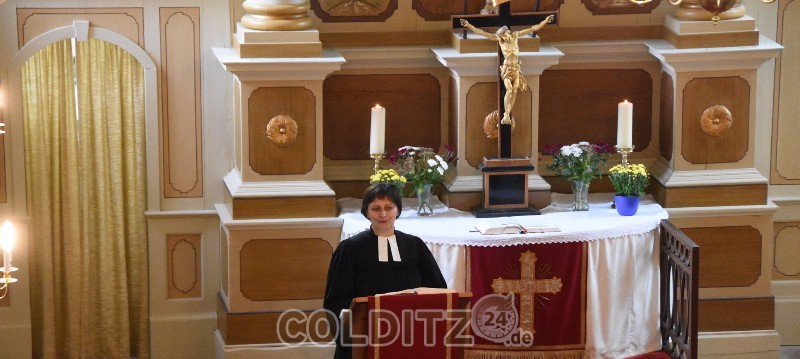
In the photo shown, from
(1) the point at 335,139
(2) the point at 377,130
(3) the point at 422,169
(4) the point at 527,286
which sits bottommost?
(4) the point at 527,286

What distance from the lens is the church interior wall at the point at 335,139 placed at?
8570 millimetres

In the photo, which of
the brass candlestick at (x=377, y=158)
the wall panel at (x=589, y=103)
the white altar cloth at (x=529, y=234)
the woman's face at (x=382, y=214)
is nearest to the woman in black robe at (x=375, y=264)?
the woman's face at (x=382, y=214)

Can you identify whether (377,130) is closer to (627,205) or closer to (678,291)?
(627,205)

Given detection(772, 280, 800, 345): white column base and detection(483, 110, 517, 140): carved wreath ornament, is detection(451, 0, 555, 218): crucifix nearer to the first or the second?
detection(483, 110, 517, 140): carved wreath ornament

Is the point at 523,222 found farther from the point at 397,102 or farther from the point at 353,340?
the point at 353,340

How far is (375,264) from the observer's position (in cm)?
677

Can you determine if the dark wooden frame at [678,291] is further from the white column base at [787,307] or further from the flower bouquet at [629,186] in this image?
the white column base at [787,307]

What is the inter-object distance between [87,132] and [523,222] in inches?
114

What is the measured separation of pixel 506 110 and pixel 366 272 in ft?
6.85

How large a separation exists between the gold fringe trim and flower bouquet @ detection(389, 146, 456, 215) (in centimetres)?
97

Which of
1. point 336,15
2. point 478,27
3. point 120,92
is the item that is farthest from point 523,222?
point 120,92

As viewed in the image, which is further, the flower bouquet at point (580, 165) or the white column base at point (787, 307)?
the white column base at point (787, 307)

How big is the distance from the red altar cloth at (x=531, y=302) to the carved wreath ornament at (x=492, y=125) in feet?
2.72

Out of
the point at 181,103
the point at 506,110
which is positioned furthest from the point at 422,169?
the point at 181,103
